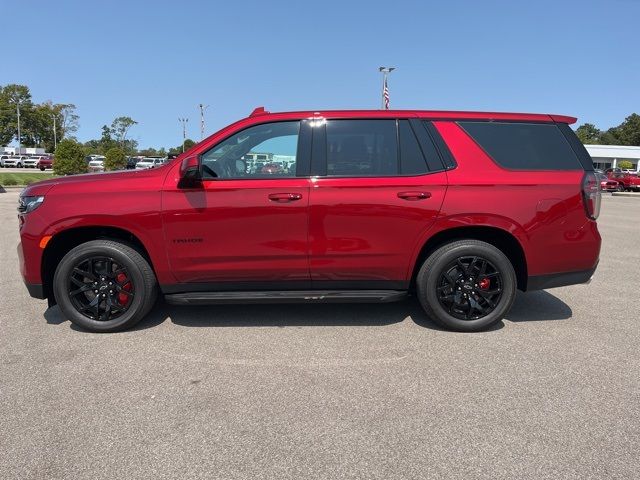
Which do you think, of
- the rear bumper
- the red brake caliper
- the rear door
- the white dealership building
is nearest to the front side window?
the rear door

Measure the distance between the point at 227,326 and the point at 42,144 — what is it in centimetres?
11234

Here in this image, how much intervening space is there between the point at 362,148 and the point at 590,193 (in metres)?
2.04

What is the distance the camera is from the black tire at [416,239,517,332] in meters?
4.20

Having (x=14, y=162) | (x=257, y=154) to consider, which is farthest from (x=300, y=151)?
(x=14, y=162)

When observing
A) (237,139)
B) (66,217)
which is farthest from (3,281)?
(237,139)

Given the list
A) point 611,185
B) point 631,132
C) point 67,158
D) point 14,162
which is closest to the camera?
point 67,158

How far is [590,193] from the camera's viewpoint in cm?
421

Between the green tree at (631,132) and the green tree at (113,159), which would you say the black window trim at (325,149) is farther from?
the green tree at (631,132)

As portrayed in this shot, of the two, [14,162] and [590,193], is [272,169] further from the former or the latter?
[14,162]

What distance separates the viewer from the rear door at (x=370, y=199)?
4.06 meters

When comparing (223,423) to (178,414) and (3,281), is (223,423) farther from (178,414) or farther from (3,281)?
(3,281)

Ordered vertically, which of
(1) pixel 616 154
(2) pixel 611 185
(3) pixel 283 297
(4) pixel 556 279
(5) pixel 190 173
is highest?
(1) pixel 616 154

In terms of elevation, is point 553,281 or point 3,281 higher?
point 553,281

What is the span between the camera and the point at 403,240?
4148mm
